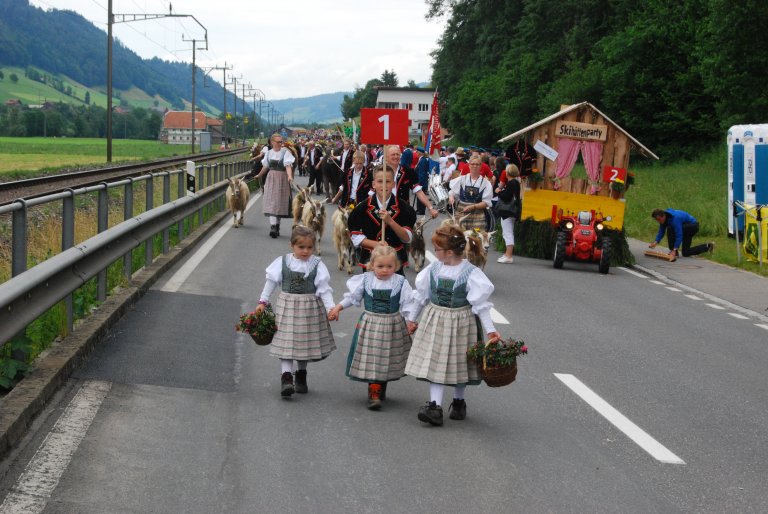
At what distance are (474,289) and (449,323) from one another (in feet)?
0.86

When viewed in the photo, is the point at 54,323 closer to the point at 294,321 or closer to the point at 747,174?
the point at 294,321

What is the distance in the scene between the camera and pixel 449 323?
6715 mm

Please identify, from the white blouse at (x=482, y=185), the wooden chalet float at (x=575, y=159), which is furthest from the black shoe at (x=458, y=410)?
the wooden chalet float at (x=575, y=159)

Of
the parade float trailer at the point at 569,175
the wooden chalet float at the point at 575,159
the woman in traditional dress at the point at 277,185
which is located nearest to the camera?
the parade float trailer at the point at 569,175

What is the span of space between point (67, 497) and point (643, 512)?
270cm

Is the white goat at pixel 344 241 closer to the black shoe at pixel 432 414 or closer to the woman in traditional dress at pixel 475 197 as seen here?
the woman in traditional dress at pixel 475 197

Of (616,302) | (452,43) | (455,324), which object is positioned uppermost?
(452,43)

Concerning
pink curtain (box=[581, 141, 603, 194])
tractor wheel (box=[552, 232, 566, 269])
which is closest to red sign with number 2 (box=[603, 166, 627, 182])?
pink curtain (box=[581, 141, 603, 194])

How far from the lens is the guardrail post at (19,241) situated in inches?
273

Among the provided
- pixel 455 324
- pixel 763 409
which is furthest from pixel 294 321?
pixel 763 409

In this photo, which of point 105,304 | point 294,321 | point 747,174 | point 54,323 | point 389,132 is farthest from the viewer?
point 747,174

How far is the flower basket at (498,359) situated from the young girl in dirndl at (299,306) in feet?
4.07

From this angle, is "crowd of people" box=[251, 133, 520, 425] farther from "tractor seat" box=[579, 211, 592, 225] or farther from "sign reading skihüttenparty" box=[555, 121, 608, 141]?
"sign reading skihüttenparty" box=[555, 121, 608, 141]

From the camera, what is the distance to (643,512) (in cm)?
514
